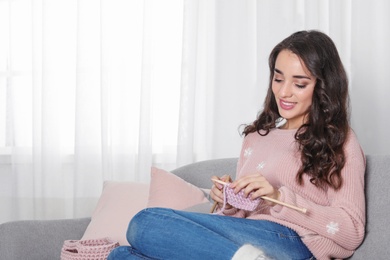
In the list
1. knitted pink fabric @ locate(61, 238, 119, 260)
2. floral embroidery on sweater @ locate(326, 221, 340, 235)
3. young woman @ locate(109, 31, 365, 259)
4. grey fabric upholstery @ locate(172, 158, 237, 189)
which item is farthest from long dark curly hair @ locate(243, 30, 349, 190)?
knitted pink fabric @ locate(61, 238, 119, 260)

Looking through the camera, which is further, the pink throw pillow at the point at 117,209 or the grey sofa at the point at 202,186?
the pink throw pillow at the point at 117,209

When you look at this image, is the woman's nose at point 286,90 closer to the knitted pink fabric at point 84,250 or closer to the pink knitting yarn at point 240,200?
the pink knitting yarn at point 240,200

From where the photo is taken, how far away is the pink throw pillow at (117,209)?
84.3 inches

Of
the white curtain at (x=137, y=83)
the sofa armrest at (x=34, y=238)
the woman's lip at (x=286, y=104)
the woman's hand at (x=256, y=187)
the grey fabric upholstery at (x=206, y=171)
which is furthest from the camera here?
the white curtain at (x=137, y=83)

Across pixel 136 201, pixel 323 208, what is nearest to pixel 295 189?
pixel 323 208

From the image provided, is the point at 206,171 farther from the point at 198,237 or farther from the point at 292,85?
the point at 198,237

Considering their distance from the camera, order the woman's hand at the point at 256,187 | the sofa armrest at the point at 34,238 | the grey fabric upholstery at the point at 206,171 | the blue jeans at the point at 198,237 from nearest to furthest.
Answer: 1. the blue jeans at the point at 198,237
2. the woman's hand at the point at 256,187
3. the sofa armrest at the point at 34,238
4. the grey fabric upholstery at the point at 206,171

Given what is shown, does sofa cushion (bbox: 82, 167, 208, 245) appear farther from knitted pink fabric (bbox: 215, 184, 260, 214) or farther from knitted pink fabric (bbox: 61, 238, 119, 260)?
knitted pink fabric (bbox: 215, 184, 260, 214)

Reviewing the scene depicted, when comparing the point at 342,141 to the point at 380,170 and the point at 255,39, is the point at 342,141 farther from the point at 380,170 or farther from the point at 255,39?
the point at 255,39

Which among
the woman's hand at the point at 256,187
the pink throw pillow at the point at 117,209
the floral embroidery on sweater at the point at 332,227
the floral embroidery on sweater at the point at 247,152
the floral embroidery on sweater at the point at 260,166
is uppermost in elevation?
the floral embroidery on sweater at the point at 247,152

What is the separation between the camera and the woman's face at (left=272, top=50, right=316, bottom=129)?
6.13 ft

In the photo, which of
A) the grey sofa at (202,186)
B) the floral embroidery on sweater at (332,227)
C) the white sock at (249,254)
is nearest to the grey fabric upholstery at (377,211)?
the grey sofa at (202,186)

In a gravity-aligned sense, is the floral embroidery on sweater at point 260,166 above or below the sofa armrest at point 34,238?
above

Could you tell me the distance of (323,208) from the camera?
1721 mm
